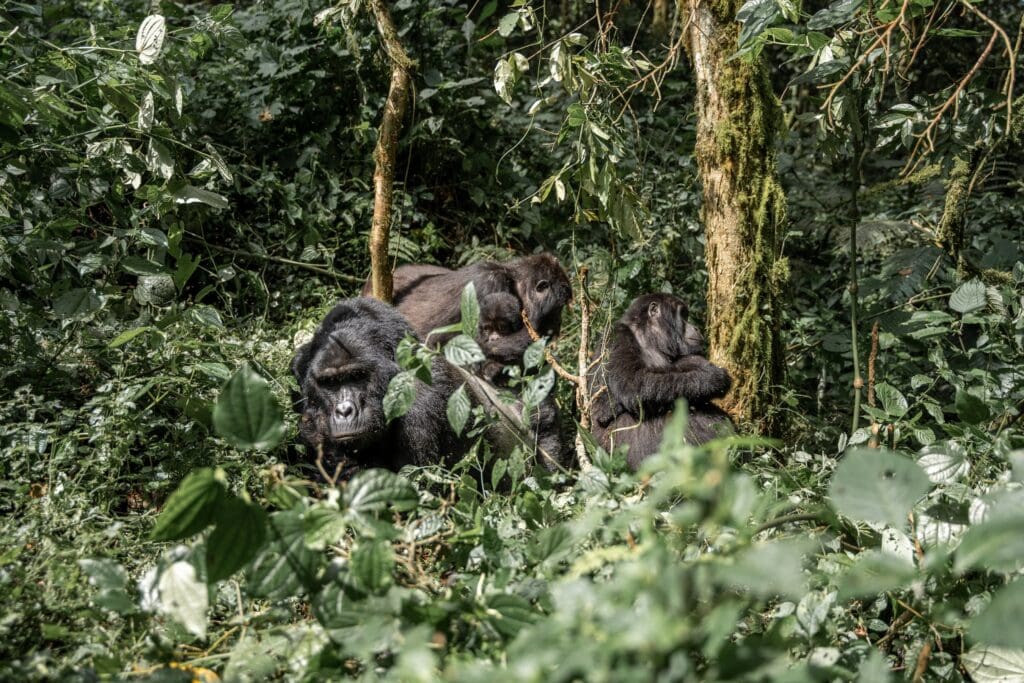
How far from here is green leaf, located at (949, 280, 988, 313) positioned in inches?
139

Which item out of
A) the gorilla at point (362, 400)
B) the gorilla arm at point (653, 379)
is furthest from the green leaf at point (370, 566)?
the gorilla arm at point (653, 379)

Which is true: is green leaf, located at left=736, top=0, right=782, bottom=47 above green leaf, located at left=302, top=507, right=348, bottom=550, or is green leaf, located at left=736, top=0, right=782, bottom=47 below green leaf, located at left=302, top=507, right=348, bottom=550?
above

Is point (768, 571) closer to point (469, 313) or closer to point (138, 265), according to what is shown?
point (469, 313)

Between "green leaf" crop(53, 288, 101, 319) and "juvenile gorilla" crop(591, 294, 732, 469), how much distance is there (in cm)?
227

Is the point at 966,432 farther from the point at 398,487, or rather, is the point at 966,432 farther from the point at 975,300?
the point at 398,487

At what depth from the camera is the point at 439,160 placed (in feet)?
22.4

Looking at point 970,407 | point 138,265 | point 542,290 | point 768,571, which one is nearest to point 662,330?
point 542,290

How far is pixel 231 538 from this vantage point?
5.18 ft

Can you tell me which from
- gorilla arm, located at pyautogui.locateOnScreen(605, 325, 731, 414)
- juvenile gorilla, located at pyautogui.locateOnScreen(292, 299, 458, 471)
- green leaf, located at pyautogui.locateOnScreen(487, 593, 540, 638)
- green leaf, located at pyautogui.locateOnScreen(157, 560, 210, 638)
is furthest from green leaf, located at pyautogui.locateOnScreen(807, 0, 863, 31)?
green leaf, located at pyautogui.locateOnScreen(157, 560, 210, 638)

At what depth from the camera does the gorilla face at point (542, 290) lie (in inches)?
209

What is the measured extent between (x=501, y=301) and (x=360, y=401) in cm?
167

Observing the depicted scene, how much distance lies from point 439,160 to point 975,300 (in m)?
A: 4.28

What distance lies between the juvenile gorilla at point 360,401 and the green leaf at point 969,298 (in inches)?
85.4

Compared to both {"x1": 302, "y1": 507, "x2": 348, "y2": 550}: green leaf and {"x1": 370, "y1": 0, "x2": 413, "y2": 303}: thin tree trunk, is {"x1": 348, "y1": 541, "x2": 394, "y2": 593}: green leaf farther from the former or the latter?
{"x1": 370, "y1": 0, "x2": 413, "y2": 303}: thin tree trunk
